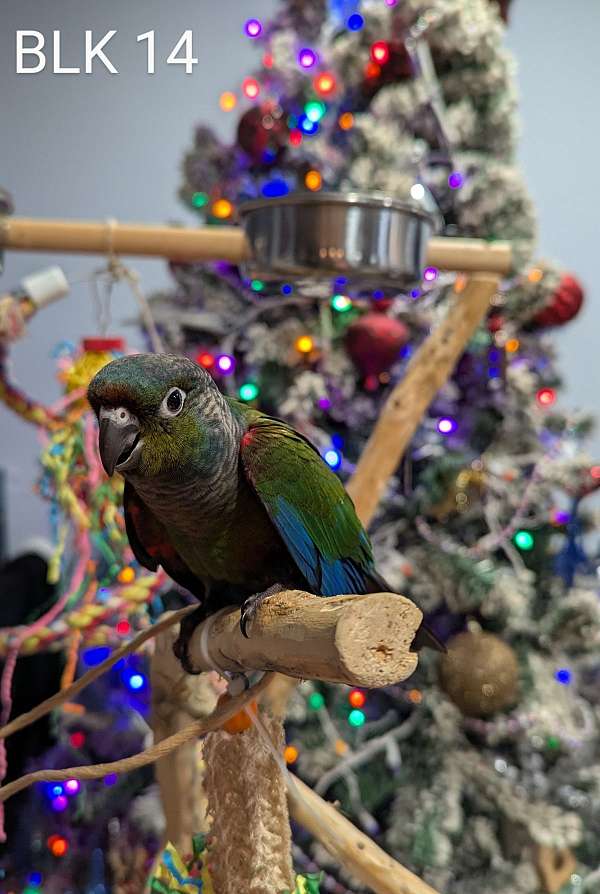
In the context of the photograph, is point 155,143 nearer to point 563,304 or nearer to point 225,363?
point 225,363

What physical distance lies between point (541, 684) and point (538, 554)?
0.22 metres

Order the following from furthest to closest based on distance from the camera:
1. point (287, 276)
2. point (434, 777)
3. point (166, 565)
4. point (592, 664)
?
point (592, 664), point (434, 777), point (287, 276), point (166, 565)

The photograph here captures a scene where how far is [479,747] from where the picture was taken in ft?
4.96

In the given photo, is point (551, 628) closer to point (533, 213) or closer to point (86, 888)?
point (533, 213)

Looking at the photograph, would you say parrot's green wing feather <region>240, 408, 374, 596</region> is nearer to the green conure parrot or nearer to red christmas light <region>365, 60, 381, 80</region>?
the green conure parrot

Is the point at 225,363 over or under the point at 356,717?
over

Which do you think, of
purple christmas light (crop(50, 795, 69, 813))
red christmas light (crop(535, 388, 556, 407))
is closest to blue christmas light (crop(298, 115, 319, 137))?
red christmas light (crop(535, 388, 556, 407))

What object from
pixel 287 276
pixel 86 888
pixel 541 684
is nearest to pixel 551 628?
pixel 541 684

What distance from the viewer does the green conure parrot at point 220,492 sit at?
552mm

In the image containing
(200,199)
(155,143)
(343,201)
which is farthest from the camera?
(155,143)

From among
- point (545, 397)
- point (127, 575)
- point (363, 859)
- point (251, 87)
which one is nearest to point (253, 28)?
point (251, 87)

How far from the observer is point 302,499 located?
2.04 feet

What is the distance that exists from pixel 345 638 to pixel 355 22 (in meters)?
1.32

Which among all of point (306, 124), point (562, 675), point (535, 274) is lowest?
point (562, 675)
